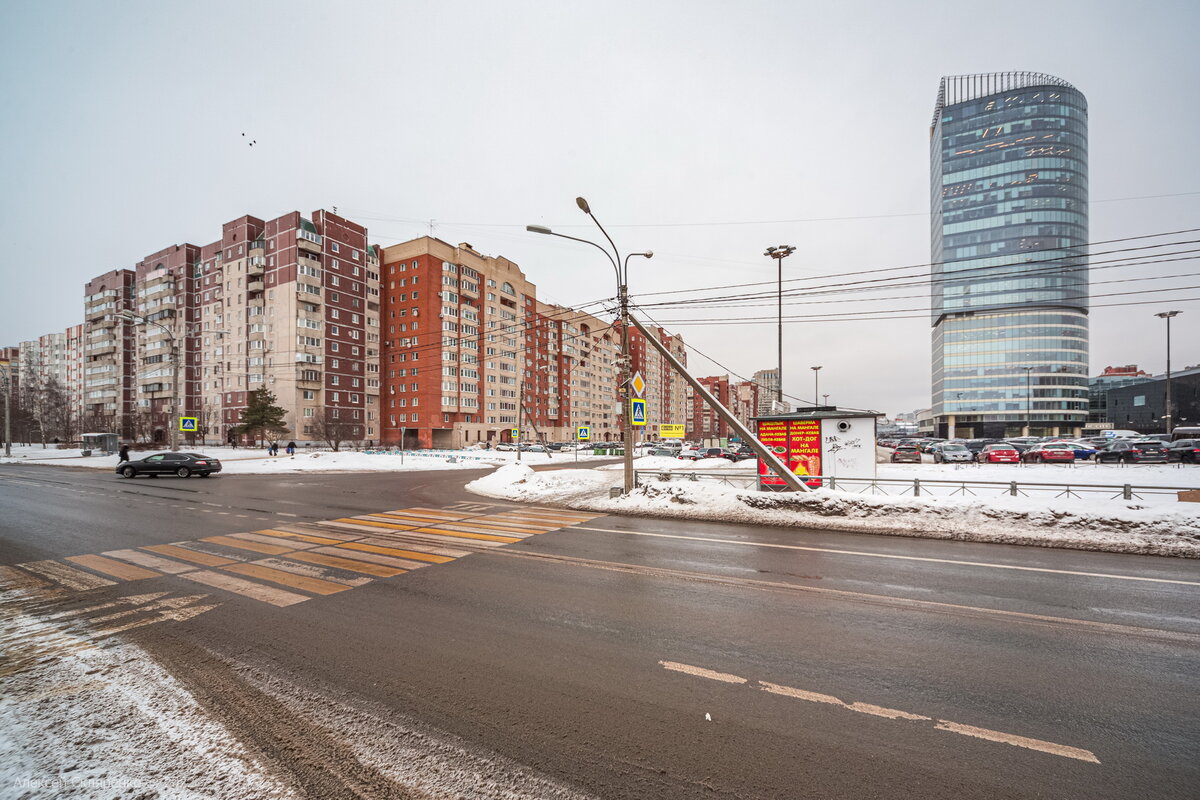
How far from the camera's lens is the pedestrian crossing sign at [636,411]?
15034 mm

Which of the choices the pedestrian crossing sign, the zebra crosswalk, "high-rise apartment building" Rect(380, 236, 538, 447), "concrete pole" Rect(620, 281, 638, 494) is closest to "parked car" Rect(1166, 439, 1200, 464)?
the pedestrian crossing sign

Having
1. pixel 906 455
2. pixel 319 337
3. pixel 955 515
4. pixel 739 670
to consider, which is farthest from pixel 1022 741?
pixel 319 337

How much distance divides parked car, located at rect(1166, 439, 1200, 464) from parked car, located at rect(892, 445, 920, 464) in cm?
1294

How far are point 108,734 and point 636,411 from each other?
1307 centimetres

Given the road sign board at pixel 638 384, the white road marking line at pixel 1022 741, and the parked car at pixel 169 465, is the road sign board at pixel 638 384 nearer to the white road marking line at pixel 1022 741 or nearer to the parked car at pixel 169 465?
the white road marking line at pixel 1022 741

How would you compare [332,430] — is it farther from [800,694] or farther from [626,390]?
[800,694]

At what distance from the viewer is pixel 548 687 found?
3.88 metres

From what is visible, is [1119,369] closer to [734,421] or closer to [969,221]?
[969,221]

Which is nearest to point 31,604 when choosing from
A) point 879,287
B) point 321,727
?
point 321,727

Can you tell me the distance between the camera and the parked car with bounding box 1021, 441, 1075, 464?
3089cm

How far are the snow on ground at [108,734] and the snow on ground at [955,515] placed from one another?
1077 cm

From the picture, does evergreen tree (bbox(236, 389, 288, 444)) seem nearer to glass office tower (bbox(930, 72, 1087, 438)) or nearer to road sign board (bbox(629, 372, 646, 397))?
road sign board (bbox(629, 372, 646, 397))

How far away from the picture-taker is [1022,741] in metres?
3.17

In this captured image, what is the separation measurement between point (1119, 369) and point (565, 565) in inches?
7670
